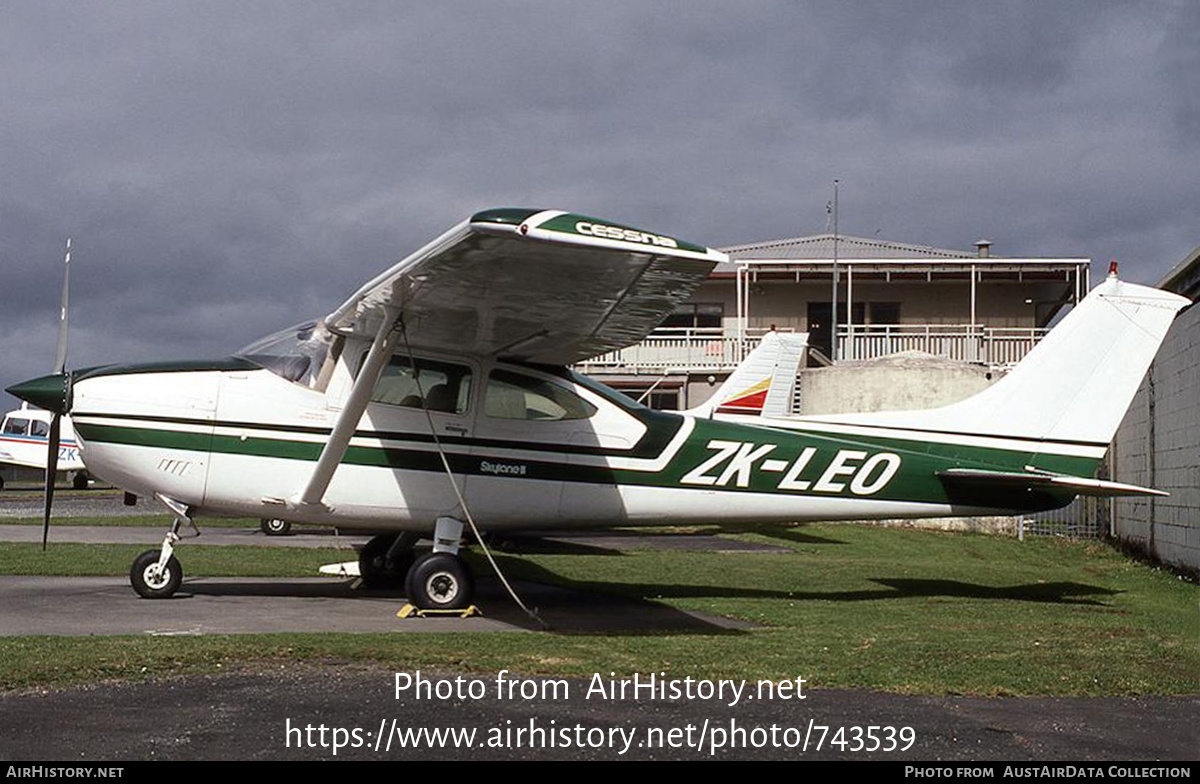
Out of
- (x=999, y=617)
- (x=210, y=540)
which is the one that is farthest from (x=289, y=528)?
(x=999, y=617)

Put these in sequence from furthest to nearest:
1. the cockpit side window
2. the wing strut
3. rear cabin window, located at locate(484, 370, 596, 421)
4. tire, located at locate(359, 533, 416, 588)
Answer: the cockpit side window < tire, located at locate(359, 533, 416, 588) < rear cabin window, located at locate(484, 370, 596, 421) < the wing strut

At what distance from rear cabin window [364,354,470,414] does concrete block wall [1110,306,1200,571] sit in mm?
9135

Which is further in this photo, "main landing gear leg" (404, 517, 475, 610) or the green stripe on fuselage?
the green stripe on fuselage

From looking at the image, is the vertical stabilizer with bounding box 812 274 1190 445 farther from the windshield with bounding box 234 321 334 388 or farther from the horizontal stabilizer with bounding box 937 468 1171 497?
the windshield with bounding box 234 321 334 388

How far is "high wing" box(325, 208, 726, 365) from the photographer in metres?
7.40

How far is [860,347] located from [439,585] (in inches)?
936

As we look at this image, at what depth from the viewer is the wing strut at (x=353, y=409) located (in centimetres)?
957

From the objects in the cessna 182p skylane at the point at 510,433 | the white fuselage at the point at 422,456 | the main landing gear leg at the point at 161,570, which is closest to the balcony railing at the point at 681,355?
the cessna 182p skylane at the point at 510,433

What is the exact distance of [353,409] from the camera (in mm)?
9797

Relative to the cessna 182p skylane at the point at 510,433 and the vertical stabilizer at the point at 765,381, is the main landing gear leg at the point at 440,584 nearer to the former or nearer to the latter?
the cessna 182p skylane at the point at 510,433

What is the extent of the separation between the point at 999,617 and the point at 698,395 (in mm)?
21004

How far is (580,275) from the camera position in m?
8.59

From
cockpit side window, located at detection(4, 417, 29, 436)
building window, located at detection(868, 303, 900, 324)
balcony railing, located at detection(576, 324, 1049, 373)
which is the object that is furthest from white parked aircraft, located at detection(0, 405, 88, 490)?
building window, located at detection(868, 303, 900, 324)
